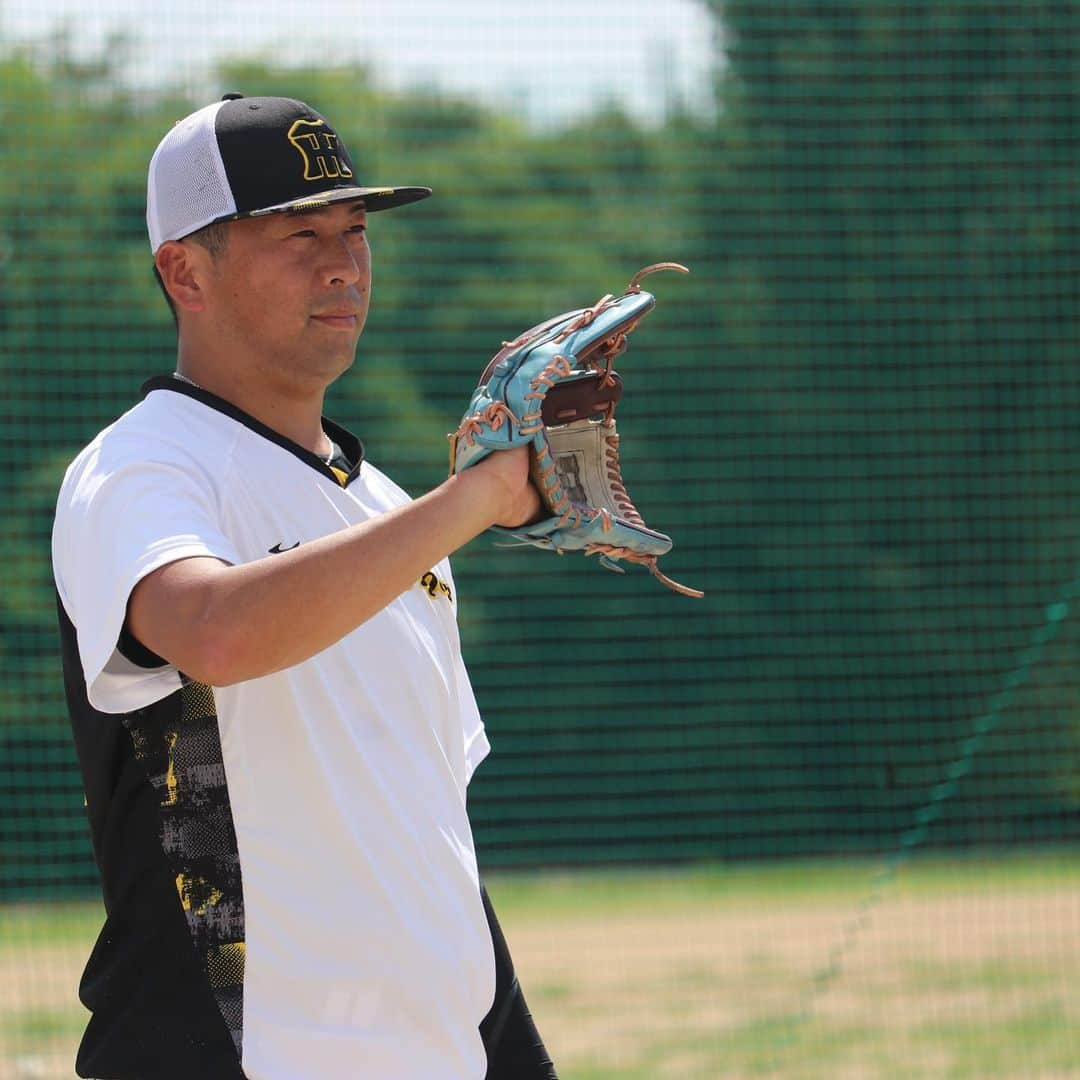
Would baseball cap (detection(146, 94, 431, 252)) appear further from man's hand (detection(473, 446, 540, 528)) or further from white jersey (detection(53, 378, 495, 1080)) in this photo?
man's hand (detection(473, 446, 540, 528))

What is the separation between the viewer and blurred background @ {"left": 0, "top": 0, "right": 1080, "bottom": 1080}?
952 cm

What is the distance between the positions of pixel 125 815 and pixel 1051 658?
32.0 ft

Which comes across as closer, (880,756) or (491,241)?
(880,756)

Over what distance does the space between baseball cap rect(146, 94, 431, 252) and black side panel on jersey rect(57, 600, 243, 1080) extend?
1.65 ft

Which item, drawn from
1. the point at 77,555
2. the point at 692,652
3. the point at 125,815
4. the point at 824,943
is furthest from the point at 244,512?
the point at 692,652

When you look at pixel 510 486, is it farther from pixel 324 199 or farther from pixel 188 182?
pixel 188 182

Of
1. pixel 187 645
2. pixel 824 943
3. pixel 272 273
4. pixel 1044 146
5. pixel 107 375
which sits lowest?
pixel 824 943

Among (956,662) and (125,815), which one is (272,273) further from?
(956,662)

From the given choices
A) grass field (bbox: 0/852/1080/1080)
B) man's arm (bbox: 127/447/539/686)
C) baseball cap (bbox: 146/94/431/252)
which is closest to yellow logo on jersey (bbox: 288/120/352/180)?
baseball cap (bbox: 146/94/431/252)

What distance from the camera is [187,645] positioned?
169cm

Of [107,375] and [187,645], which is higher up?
[187,645]

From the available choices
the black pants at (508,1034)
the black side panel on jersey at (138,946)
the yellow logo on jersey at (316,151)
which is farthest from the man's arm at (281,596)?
the black pants at (508,1034)

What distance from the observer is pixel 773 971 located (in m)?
7.86

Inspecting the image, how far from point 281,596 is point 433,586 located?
1.74 ft
